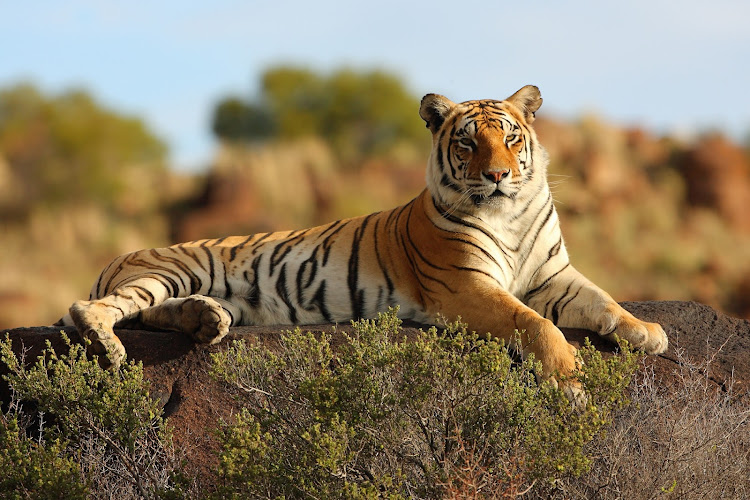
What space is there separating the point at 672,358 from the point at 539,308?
0.87m

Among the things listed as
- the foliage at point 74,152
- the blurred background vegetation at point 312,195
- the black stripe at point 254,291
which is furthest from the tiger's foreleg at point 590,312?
the foliage at point 74,152

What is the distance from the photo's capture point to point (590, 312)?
556 cm

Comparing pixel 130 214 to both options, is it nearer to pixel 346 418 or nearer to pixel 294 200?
pixel 294 200

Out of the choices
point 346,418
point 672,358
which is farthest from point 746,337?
point 346,418

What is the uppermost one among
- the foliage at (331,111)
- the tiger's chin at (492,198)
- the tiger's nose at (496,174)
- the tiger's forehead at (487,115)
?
the tiger's forehead at (487,115)

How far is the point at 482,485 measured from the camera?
3592mm

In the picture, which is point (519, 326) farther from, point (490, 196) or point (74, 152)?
point (74, 152)

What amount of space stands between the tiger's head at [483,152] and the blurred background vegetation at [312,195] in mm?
13630

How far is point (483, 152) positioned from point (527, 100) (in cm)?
79

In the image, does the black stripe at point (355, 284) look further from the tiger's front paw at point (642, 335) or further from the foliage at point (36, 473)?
the foliage at point (36, 473)

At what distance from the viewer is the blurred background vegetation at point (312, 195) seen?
21.5 metres

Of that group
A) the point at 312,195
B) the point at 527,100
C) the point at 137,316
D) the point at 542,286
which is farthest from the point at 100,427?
the point at 312,195

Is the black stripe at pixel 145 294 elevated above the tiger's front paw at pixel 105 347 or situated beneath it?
elevated above

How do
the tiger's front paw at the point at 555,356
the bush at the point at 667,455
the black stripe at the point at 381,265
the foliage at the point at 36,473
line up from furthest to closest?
the black stripe at the point at 381,265, the tiger's front paw at the point at 555,356, the foliage at the point at 36,473, the bush at the point at 667,455
